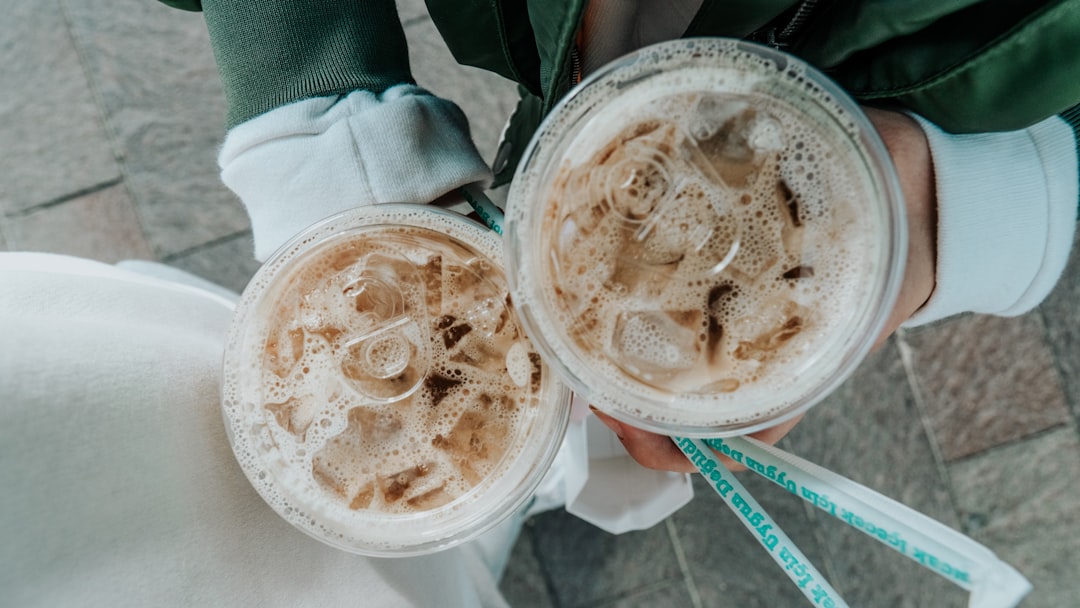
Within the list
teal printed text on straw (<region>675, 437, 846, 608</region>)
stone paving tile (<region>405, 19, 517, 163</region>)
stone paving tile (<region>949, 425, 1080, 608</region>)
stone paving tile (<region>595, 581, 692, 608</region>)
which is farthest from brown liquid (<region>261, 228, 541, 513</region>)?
stone paving tile (<region>949, 425, 1080, 608</region>)

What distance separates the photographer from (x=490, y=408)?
2.08 feet

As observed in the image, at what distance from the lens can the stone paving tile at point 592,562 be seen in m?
1.36

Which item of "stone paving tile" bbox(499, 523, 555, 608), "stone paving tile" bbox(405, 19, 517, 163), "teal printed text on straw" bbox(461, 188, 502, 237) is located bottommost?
"stone paving tile" bbox(499, 523, 555, 608)

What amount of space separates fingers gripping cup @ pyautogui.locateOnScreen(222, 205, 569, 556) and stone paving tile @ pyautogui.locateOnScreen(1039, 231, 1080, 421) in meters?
1.14

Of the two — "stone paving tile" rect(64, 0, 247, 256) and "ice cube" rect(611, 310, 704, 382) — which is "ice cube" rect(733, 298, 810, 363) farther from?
"stone paving tile" rect(64, 0, 247, 256)

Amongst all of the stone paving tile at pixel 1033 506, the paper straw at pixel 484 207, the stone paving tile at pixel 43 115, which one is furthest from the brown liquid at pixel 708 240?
the stone paving tile at pixel 43 115

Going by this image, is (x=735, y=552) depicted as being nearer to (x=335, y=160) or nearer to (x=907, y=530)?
(x=907, y=530)

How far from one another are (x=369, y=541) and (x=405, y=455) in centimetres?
8

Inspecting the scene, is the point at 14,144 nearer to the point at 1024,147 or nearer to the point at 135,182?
the point at 135,182

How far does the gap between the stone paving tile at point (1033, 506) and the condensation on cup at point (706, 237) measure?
1.00 meters

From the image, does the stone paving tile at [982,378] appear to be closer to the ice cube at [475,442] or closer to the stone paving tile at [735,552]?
the stone paving tile at [735,552]

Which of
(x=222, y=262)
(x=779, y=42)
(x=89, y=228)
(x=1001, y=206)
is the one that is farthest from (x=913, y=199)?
(x=89, y=228)

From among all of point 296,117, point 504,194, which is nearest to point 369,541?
point 296,117

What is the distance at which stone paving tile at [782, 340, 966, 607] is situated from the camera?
1.34m
